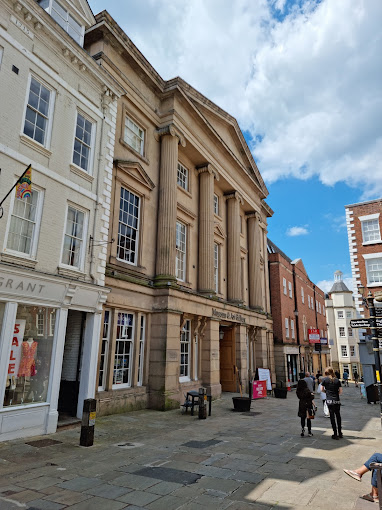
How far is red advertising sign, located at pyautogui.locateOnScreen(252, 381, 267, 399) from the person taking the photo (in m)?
18.7

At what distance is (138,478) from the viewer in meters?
6.33

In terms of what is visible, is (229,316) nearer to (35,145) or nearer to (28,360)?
(28,360)

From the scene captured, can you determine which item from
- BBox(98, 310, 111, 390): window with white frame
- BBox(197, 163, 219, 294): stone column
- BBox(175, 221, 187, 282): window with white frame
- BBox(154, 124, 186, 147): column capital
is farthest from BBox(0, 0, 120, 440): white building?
BBox(197, 163, 219, 294): stone column

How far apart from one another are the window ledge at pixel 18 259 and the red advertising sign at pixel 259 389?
13343 mm

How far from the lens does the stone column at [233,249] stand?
23.3 meters

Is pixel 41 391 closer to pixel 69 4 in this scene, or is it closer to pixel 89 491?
pixel 89 491

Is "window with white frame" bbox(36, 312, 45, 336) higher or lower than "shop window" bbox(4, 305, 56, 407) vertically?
higher

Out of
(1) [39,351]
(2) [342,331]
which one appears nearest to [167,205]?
(1) [39,351]

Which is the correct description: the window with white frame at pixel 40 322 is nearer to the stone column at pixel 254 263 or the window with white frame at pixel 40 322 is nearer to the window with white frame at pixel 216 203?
the window with white frame at pixel 216 203

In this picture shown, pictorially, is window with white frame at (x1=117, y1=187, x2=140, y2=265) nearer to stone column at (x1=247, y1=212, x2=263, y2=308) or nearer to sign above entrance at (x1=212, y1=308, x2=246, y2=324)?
sign above entrance at (x1=212, y1=308, x2=246, y2=324)

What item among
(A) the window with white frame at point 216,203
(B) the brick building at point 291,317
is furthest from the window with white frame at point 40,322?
(B) the brick building at point 291,317

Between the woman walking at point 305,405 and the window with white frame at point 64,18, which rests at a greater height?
the window with white frame at point 64,18

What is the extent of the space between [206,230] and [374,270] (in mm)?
12642

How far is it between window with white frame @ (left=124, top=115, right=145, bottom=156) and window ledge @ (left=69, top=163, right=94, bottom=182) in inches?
162
